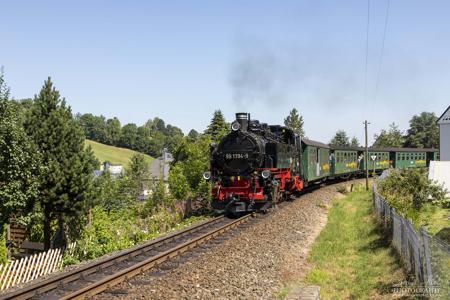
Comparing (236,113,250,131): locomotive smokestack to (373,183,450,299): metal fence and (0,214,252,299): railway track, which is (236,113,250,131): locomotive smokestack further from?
(373,183,450,299): metal fence

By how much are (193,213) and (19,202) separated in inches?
355

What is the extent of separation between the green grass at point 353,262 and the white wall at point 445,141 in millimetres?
28550

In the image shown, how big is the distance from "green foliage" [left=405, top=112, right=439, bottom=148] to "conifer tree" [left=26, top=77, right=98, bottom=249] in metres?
102

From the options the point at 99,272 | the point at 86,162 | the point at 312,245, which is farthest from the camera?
the point at 86,162

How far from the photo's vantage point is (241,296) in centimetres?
826

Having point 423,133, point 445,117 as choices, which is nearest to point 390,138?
point 423,133

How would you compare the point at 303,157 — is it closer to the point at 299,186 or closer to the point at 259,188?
the point at 299,186

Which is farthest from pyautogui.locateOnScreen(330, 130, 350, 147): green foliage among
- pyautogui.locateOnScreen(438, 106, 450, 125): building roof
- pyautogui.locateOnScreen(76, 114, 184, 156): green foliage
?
pyautogui.locateOnScreen(438, 106, 450, 125): building roof

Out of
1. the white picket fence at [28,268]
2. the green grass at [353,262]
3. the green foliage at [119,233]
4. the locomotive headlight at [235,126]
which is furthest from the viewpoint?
the green foliage at [119,233]

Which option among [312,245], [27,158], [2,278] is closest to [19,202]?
[27,158]

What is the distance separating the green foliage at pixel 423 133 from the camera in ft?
361

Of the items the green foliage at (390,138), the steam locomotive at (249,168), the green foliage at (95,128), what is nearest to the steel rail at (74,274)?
the steam locomotive at (249,168)

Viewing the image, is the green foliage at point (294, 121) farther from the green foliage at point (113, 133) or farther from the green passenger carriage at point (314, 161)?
the green passenger carriage at point (314, 161)

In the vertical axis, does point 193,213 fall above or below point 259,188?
below
